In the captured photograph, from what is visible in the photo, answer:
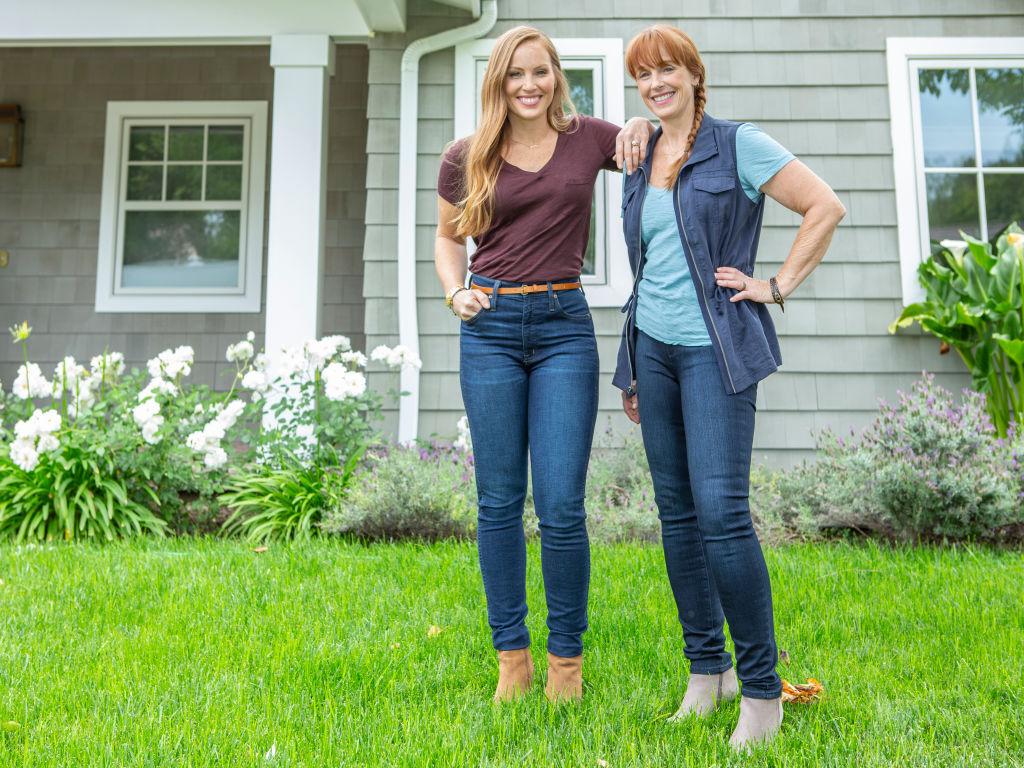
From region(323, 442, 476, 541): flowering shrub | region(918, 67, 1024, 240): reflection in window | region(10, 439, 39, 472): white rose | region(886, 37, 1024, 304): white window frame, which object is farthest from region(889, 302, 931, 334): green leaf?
region(10, 439, 39, 472): white rose

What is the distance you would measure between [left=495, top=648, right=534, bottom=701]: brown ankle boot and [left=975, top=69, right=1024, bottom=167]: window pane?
14.1 feet

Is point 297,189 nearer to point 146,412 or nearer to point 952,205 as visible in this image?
point 146,412

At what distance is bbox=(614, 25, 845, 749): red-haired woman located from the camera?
1690mm

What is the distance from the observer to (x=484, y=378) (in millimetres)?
1978

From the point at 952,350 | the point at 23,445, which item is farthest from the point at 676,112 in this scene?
the point at 952,350

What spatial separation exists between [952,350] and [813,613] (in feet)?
8.70

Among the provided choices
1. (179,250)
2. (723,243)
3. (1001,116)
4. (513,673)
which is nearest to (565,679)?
(513,673)

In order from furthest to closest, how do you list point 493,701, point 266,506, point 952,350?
point 952,350, point 266,506, point 493,701

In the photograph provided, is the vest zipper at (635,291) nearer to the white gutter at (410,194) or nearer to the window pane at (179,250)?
the white gutter at (410,194)

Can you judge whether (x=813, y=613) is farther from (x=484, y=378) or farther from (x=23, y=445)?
(x=23, y=445)

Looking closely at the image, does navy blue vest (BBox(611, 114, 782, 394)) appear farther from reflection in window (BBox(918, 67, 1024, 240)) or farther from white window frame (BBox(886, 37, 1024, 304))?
reflection in window (BBox(918, 67, 1024, 240))

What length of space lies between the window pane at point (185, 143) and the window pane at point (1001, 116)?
16.7 feet

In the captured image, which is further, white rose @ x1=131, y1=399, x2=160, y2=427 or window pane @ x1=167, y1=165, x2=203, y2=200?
window pane @ x1=167, y1=165, x2=203, y2=200

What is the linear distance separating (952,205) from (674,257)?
3675 mm
